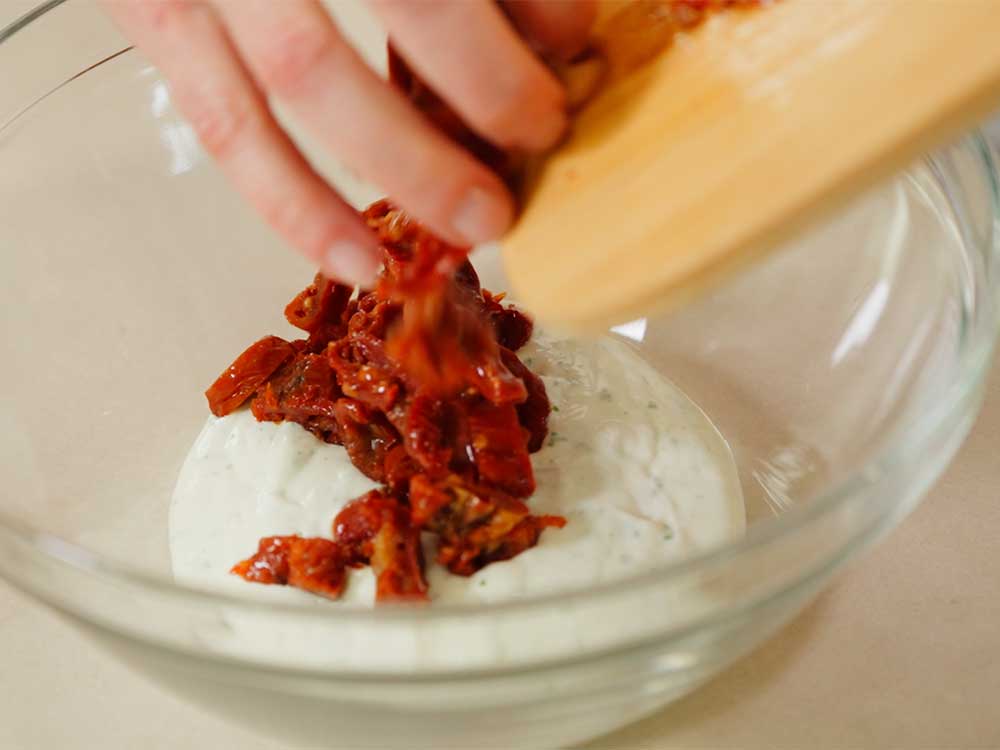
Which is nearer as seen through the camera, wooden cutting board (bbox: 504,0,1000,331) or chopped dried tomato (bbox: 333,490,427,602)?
wooden cutting board (bbox: 504,0,1000,331)

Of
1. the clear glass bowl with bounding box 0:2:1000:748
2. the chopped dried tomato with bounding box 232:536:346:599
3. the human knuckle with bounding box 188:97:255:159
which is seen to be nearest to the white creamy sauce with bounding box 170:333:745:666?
the chopped dried tomato with bounding box 232:536:346:599

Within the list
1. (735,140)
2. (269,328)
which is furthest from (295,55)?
(269,328)

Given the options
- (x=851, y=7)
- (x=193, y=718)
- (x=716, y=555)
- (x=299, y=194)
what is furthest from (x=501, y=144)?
(x=193, y=718)

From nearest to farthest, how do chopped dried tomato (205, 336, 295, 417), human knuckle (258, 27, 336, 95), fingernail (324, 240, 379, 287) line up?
1. human knuckle (258, 27, 336, 95)
2. fingernail (324, 240, 379, 287)
3. chopped dried tomato (205, 336, 295, 417)

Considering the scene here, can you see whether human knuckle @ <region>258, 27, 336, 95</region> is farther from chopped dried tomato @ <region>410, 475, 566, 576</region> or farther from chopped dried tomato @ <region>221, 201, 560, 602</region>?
chopped dried tomato @ <region>410, 475, 566, 576</region>

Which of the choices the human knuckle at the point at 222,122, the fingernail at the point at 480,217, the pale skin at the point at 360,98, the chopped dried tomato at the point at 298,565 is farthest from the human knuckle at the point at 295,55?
the chopped dried tomato at the point at 298,565

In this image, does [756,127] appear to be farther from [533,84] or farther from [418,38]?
[418,38]

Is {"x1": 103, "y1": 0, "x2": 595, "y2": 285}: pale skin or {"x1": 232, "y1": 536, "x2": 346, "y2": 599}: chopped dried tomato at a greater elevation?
{"x1": 103, "y1": 0, "x2": 595, "y2": 285}: pale skin
